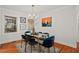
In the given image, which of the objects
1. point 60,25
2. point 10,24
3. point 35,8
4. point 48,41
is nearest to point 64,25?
point 60,25

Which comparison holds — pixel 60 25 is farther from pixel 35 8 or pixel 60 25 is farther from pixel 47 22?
pixel 35 8

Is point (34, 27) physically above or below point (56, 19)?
below

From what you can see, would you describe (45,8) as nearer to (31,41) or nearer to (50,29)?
(50,29)

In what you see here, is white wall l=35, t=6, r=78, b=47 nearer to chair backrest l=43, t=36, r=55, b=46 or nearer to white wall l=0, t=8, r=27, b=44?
chair backrest l=43, t=36, r=55, b=46

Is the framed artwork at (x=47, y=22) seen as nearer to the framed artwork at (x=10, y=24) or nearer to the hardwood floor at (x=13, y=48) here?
the hardwood floor at (x=13, y=48)

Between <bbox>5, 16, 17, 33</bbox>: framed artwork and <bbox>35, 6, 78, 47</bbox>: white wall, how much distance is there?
0.45 m

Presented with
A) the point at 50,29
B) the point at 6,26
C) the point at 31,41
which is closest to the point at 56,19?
the point at 50,29

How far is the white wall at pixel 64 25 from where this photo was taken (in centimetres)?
191

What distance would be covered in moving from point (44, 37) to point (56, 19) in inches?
17.1

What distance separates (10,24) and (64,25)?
1082 mm

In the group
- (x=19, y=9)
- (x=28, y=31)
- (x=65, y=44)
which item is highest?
(x=19, y=9)

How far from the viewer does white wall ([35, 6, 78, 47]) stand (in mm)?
1906

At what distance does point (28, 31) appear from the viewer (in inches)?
77.6

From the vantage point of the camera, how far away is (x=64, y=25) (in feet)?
6.44
